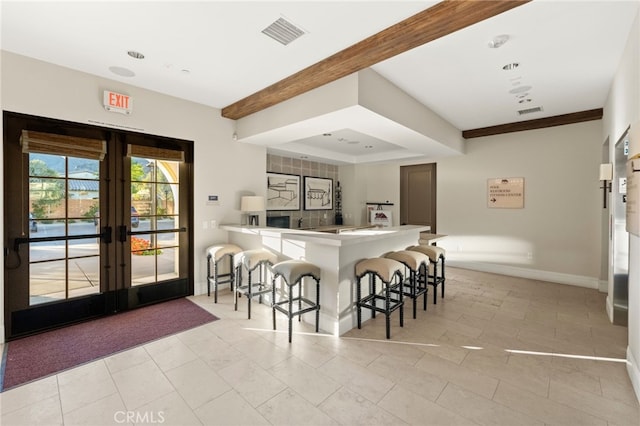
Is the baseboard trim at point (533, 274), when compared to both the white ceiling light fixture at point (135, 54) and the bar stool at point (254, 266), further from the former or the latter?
the white ceiling light fixture at point (135, 54)

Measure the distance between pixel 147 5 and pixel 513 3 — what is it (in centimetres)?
273

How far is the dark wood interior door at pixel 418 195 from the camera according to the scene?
6.86 m

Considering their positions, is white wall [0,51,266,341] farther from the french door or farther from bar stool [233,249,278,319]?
bar stool [233,249,278,319]

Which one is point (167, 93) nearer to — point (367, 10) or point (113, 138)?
point (113, 138)

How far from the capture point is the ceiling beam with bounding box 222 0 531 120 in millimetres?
2196

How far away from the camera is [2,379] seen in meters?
2.39

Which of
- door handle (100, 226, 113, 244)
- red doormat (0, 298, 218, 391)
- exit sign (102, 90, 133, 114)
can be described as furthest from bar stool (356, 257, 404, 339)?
exit sign (102, 90, 133, 114)

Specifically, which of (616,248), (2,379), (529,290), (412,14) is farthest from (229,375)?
(529,290)

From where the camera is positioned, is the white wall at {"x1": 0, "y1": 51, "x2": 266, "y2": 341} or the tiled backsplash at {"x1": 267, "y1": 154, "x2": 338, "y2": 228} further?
the tiled backsplash at {"x1": 267, "y1": 154, "x2": 338, "y2": 228}

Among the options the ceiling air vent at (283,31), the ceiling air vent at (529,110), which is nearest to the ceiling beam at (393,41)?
the ceiling air vent at (283,31)

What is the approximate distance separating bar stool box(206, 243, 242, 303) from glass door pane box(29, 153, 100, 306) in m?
1.35

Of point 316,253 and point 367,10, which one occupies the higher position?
point 367,10

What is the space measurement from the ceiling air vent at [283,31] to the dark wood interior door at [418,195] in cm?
504

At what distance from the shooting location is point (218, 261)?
170 inches
